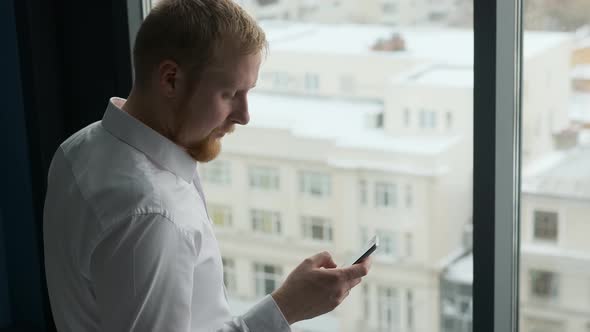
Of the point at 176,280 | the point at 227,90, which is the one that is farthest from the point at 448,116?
the point at 176,280

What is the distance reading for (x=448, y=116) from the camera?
1616mm

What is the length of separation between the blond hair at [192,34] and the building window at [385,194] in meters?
0.65

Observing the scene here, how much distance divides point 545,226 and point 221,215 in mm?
802

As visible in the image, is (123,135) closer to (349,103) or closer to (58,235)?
(58,235)

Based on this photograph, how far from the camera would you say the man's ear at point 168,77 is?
1.14 meters

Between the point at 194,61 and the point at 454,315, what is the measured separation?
866 millimetres

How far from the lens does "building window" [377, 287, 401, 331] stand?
179 cm

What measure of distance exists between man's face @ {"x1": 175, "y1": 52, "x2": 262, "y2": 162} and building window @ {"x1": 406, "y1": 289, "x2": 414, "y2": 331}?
0.69m

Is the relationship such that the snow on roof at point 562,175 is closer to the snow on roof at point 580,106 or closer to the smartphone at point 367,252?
the snow on roof at point 580,106

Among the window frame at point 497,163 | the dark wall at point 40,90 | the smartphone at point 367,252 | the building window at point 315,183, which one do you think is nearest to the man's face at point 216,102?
the smartphone at point 367,252

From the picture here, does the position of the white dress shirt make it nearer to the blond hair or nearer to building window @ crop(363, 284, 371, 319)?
the blond hair

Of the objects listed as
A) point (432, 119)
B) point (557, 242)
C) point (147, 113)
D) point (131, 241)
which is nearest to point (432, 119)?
point (432, 119)

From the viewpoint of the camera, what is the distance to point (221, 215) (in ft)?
6.64

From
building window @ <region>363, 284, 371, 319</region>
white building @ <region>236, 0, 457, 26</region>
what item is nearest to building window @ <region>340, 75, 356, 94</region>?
white building @ <region>236, 0, 457, 26</region>
